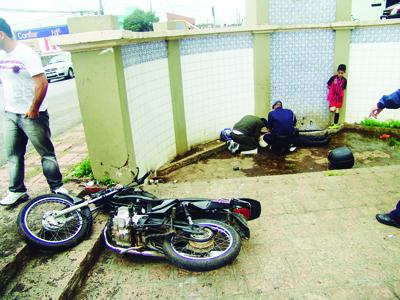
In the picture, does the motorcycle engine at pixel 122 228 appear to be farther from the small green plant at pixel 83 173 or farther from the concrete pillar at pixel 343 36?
the concrete pillar at pixel 343 36

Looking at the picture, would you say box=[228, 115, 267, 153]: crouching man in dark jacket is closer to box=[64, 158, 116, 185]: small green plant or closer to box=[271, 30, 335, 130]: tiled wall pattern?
box=[271, 30, 335, 130]: tiled wall pattern

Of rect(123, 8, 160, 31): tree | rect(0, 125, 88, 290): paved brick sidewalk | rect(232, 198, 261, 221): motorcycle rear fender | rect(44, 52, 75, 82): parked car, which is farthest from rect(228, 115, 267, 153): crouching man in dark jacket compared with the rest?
rect(123, 8, 160, 31): tree

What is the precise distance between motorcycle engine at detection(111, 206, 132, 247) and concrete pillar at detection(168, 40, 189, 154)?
3.93 m

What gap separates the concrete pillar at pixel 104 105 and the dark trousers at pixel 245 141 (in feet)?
10.3

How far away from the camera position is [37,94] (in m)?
4.12

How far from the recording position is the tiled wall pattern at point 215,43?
25.4ft

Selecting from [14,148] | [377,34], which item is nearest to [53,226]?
[14,148]

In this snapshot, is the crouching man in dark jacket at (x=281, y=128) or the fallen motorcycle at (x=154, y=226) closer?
the fallen motorcycle at (x=154, y=226)

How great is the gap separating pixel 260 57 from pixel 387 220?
5512 mm

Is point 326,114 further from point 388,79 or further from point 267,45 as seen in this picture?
point 267,45

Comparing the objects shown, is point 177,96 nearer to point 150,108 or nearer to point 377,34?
point 150,108

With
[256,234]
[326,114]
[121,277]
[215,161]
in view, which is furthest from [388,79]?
[121,277]

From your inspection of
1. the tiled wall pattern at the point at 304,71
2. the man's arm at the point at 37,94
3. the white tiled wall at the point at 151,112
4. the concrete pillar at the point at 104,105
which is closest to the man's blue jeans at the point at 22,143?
the man's arm at the point at 37,94

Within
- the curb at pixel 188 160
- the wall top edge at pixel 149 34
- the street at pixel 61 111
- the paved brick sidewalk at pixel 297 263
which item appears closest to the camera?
the paved brick sidewalk at pixel 297 263
